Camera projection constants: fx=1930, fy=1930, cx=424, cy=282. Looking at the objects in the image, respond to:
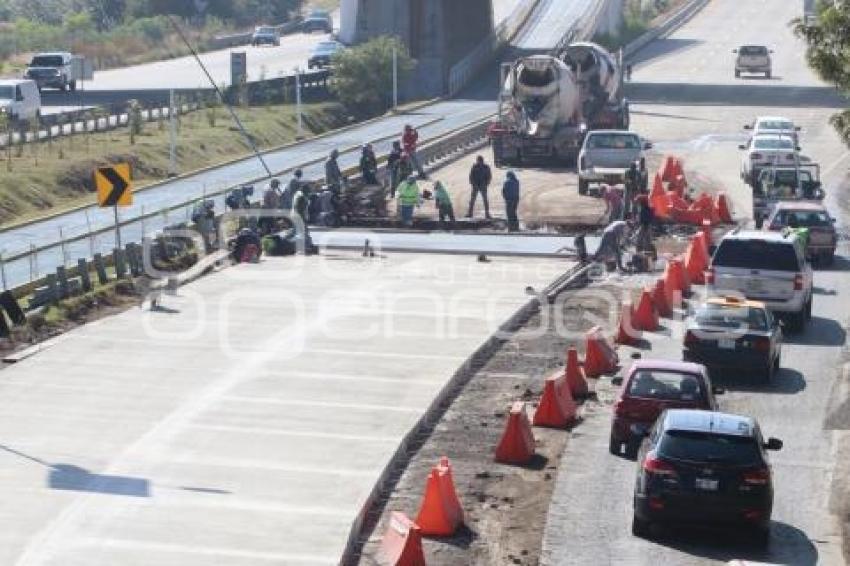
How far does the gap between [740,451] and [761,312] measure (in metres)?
9.17

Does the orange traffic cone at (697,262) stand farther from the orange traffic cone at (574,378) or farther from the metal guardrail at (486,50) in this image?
the metal guardrail at (486,50)

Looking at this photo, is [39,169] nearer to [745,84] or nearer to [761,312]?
[761,312]

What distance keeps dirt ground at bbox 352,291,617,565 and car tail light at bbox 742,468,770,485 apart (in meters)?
2.20

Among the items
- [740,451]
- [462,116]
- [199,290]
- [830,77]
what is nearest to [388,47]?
[462,116]

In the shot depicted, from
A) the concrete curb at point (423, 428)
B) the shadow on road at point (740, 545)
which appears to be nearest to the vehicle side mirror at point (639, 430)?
the concrete curb at point (423, 428)

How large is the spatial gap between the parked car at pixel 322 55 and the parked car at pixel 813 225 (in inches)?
2071

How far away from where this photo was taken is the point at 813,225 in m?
39.6

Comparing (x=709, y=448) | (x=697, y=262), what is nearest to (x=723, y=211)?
(x=697, y=262)

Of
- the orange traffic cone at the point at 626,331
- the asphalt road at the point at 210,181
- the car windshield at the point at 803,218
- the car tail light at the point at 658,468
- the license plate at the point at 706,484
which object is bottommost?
the asphalt road at the point at 210,181

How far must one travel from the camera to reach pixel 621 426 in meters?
23.0

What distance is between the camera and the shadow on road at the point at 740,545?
1942 centimetres

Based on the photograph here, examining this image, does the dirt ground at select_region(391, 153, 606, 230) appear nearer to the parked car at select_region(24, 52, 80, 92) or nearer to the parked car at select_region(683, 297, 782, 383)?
the parked car at select_region(683, 297, 782, 383)

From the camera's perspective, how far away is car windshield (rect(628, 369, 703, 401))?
2306 cm

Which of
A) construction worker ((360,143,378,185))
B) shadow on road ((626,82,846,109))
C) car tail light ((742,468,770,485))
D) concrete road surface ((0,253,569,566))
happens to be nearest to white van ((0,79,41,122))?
construction worker ((360,143,378,185))
